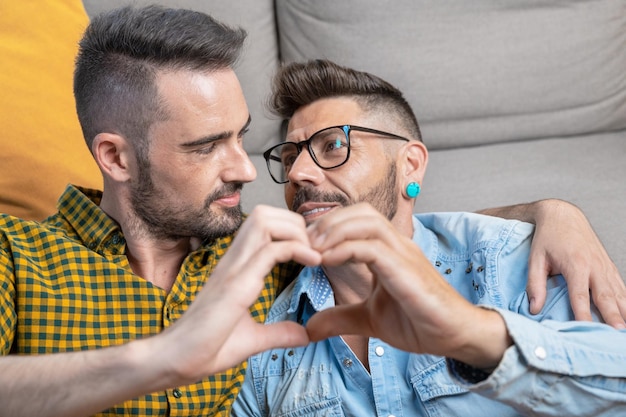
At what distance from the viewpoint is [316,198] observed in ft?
5.08

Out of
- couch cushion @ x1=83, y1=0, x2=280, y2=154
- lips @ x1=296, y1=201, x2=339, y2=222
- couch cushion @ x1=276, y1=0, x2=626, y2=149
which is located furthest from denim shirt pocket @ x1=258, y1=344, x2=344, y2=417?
couch cushion @ x1=276, y1=0, x2=626, y2=149

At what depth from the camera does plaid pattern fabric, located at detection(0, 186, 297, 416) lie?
4.38ft

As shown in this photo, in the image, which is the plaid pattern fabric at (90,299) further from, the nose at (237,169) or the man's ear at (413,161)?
the man's ear at (413,161)

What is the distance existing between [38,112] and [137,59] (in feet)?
1.33

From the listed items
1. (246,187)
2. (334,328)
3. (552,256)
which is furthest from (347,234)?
(246,187)

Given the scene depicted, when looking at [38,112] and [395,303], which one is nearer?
[395,303]

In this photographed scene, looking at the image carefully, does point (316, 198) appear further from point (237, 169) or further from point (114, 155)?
point (114, 155)

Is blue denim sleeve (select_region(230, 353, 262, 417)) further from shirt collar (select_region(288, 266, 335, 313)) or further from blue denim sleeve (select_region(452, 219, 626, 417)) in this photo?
blue denim sleeve (select_region(452, 219, 626, 417))

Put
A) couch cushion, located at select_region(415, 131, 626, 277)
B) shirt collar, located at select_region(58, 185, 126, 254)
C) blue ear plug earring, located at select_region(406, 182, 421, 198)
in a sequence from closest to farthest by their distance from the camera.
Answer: shirt collar, located at select_region(58, 185, 126, 254) → blue ear plug earring, located at select_region(406, 182, 421, 198) → couch cushion, located at select_region(415, 131, 626, 277)

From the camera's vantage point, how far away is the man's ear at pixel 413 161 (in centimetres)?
167

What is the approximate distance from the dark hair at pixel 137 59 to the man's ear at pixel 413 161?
0.43 meters

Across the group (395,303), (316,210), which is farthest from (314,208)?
(395,303)

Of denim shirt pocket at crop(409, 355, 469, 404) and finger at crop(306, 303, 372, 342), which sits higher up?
finger at crop(306, 303, 372, 342)

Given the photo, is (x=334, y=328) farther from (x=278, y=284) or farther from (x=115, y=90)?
(x=115, y=90)
